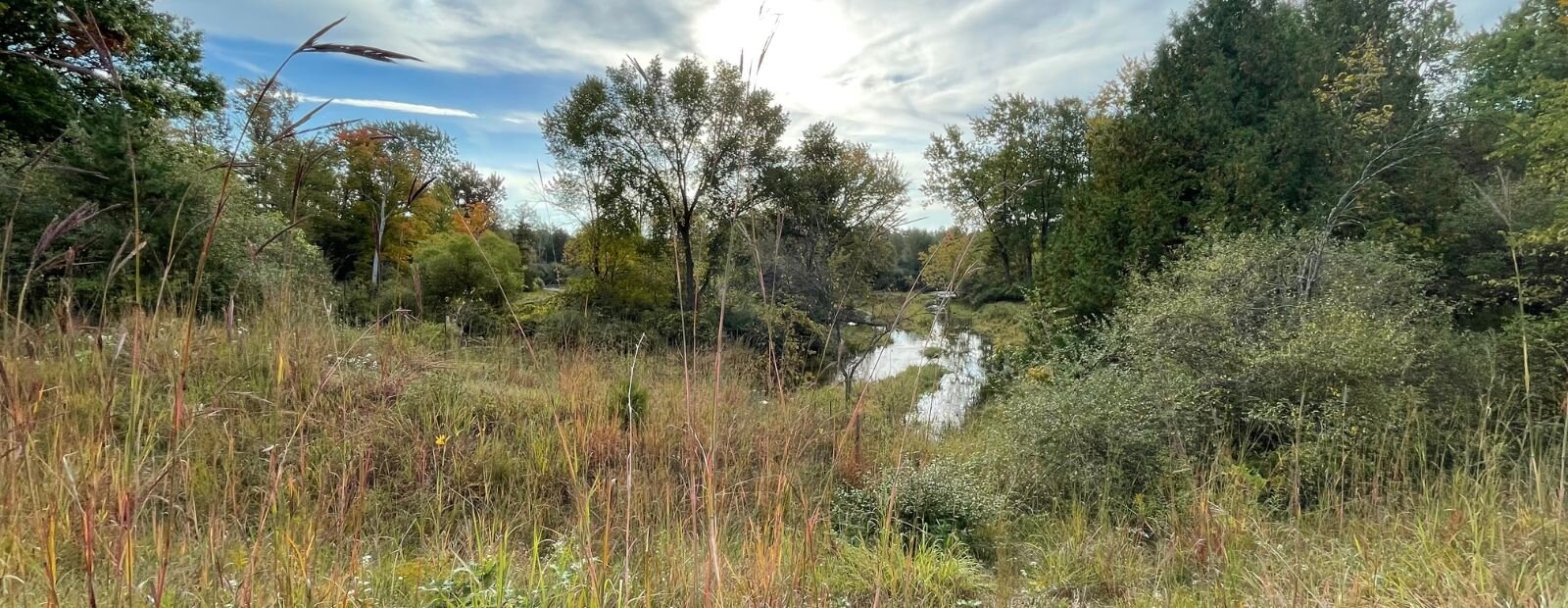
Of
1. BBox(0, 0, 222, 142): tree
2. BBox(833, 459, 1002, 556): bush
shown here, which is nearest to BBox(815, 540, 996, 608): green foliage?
BBox(833, 459, 1002, 556): bush

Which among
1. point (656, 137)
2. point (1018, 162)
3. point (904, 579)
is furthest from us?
point (1018, 162)

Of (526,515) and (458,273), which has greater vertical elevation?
(458,273)

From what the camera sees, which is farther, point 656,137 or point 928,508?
point 656,137

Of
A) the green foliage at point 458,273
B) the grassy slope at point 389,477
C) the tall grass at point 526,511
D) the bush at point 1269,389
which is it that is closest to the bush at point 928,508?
the tall grass at point 526,511

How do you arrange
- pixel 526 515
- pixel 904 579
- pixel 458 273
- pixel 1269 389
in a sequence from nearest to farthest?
pixel 904 579 → pixel 526 515 → pixel 1269 389 → pixel 458 273

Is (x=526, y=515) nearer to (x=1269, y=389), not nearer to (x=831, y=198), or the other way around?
(x=1269, y=389)

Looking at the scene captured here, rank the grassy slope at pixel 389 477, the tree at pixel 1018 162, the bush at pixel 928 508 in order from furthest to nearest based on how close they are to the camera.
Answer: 1. the tree at pixel 1018 162
2. the bush at pixel 928 508
3. the grassy slope at pixel 389 477

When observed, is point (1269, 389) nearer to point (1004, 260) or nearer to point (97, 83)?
point (97, 83)

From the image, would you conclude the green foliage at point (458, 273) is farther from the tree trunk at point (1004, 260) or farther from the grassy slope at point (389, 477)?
the tree trunk at point (1004, 260)

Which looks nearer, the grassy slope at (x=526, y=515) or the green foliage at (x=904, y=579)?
the grassy slope at (x=526, y=515)

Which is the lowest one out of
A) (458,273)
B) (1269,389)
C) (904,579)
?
(904,579)

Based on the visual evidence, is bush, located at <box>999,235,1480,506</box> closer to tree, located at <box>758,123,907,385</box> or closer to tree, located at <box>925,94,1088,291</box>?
tree, located at <box>758,123,907,385</box>

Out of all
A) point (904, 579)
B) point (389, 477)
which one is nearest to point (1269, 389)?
point (904, 579)

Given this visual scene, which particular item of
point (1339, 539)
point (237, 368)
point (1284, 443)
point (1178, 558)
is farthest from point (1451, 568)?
point (237, 368)
